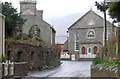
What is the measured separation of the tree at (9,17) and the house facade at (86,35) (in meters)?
51.2

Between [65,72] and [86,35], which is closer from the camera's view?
[65,72]

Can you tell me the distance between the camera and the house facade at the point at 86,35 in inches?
3829

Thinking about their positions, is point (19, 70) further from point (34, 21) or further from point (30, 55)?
point (34, 21)

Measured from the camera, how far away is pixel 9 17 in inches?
1710

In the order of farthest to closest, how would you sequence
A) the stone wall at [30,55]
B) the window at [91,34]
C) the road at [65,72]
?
1. the window at [91,34]
2. the stone wall at [30,55]
3. the road at [65,72]

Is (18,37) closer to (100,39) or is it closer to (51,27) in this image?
(51,27)

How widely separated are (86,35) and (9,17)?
58.8 m

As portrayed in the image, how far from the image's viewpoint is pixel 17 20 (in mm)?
43812

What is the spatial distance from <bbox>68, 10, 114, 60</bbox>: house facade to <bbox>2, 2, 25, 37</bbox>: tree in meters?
51.2

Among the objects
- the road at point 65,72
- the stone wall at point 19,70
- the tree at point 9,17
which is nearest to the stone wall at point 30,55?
the road at point 65,72

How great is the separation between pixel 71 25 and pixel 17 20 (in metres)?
59.3

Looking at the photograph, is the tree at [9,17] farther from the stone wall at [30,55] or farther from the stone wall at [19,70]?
the stone wall at [19,70]

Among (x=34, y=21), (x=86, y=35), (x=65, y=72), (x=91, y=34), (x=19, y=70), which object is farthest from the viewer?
(x=86, y=35)

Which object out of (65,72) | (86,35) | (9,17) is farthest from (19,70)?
(86,35)
